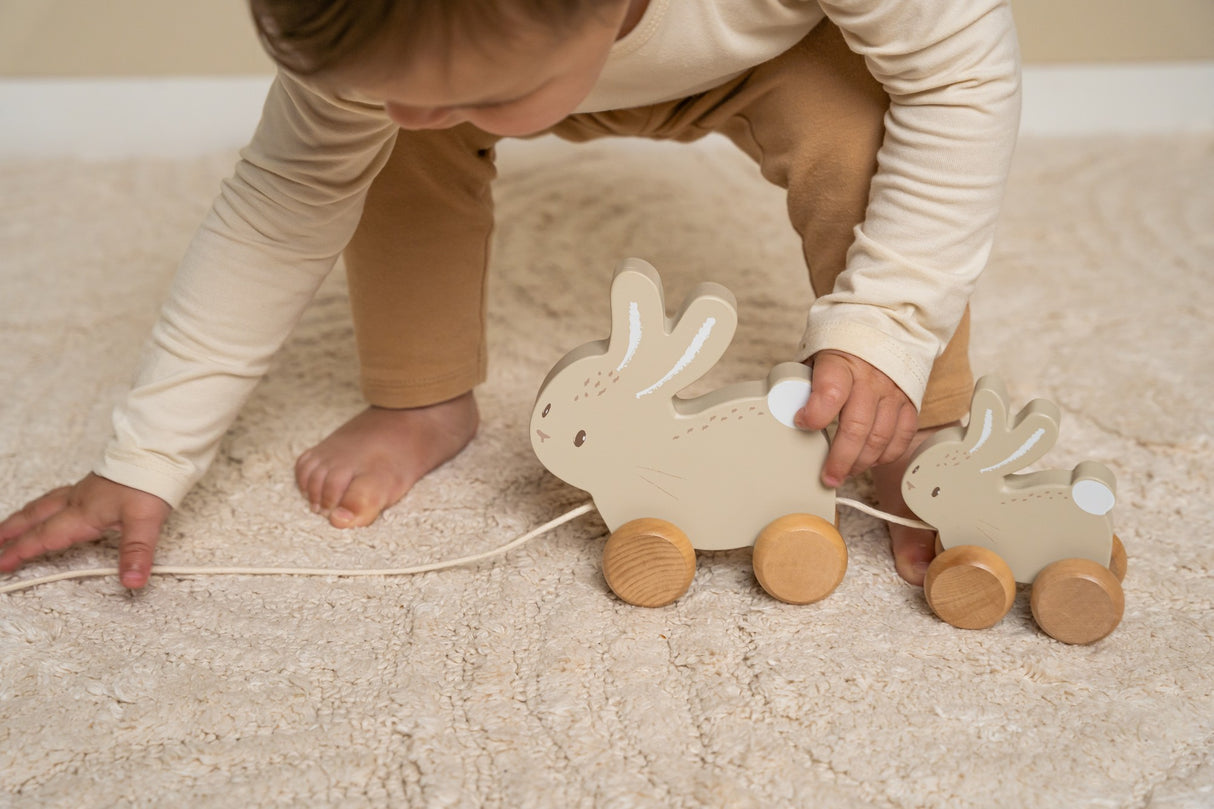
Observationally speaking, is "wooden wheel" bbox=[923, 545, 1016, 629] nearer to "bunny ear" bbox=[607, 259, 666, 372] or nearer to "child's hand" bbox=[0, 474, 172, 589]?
"bunny ear" bbox=[607, 259, 666, 372]

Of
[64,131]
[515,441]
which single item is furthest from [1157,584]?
[64,131]

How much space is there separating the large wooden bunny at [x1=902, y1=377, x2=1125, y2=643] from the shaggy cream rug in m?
0.02

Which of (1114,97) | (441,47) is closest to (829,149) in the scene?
(441,47)

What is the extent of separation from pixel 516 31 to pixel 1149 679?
0.47 m

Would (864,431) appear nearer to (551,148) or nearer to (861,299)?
(861,299)

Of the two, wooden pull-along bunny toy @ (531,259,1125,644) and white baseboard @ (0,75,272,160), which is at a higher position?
wooden pull-along bunny toy @ (531,259,1125,644)

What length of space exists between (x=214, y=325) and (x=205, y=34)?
1.03 meters

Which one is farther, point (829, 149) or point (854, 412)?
point (829, 149)

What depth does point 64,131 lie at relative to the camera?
5.16 feet

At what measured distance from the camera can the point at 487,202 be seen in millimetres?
870

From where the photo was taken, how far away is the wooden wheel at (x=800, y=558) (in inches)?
25.7

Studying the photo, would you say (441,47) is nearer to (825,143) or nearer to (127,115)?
(825,143)

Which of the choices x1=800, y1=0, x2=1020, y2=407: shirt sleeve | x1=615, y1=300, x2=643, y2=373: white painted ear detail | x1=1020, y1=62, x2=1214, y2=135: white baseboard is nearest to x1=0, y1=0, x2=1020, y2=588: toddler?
x1=800, y1=0, x2=1020, y2=407: shirt sleeve

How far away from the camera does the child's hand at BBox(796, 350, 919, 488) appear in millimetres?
635
